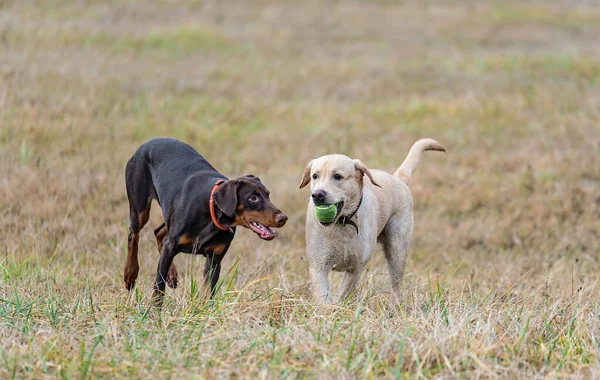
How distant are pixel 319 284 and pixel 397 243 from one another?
113 cm

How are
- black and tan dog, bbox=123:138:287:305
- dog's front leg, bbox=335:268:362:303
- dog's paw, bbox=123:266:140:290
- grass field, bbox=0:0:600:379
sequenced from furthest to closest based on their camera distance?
dog's paw, bbox=123:266:140:290
dog's front leg, bbox=335:268:362:303
black and tan dog, bbox=123:138:287:305
grass field, bbox=0:0:600:379

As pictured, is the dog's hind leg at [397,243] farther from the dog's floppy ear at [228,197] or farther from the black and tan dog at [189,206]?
the dog's floppy ear at [228,197]

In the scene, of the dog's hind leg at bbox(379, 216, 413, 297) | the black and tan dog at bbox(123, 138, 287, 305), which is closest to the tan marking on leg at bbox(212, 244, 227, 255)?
the black and tan dog at bbox(123, 138, 287, 305)

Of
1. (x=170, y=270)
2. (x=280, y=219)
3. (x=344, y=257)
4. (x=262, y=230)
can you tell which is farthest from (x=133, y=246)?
(x=344, y=257)

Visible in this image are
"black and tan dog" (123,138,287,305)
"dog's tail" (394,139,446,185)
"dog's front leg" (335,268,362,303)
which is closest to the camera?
"black and tan dog" (123,138,287,305)

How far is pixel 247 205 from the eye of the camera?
18.4ft

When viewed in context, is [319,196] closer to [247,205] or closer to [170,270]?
[247,205]

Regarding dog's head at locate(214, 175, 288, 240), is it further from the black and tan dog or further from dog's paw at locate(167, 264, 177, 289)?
dog's paw at locate(167, 264, 177, 289)

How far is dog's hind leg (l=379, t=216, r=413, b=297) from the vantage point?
666 cm

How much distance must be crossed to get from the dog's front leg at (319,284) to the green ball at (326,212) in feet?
1.52

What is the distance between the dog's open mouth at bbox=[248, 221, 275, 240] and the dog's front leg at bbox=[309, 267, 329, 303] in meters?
0.54

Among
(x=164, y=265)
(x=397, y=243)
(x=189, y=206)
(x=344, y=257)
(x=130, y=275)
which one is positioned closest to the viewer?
(x=164, y=265)

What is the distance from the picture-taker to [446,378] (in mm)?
4234

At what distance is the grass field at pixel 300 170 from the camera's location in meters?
4.52
